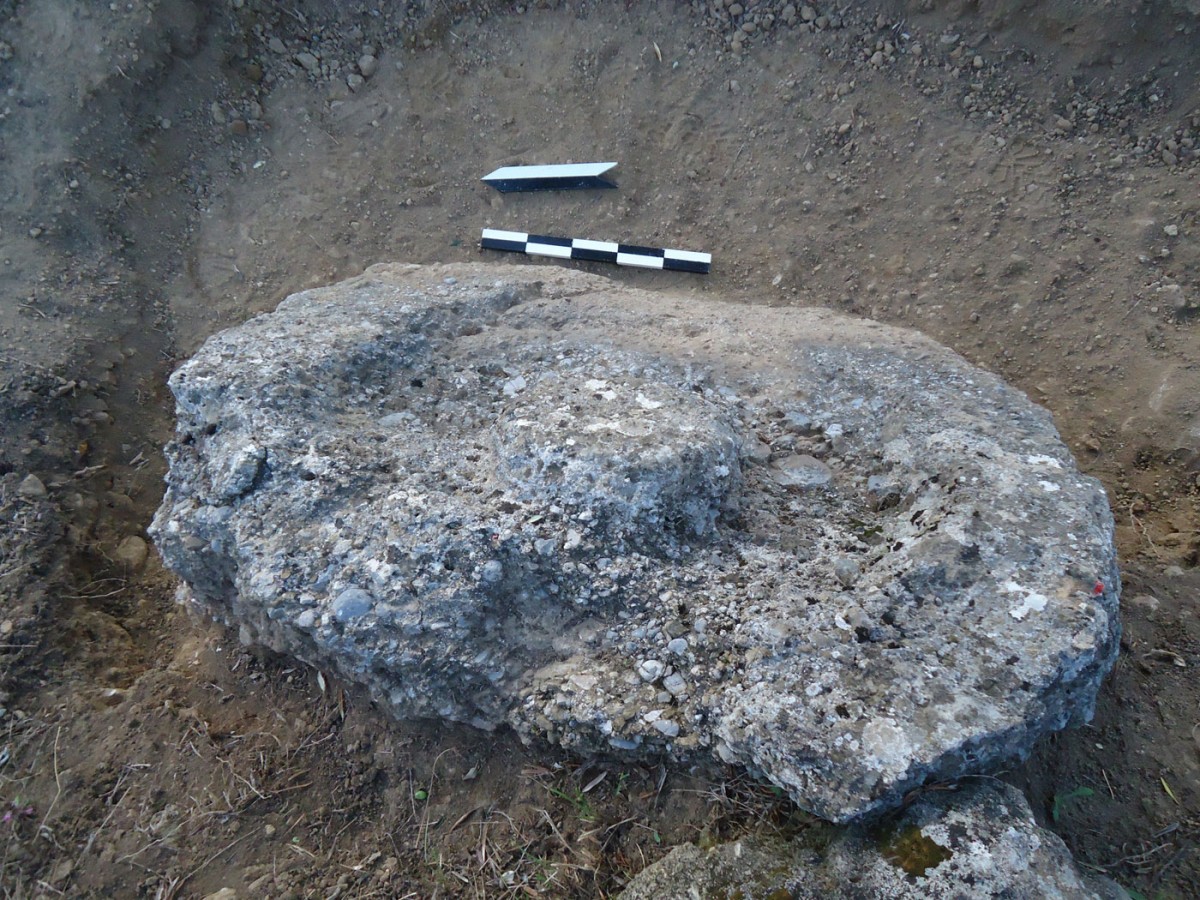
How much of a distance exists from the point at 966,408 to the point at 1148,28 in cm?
308

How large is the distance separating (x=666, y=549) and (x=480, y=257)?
3306 mm

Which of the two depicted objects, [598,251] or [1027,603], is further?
[598,251]

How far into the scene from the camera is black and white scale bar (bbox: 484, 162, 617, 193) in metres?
5.11

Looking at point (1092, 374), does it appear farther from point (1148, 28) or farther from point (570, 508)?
point (570, 508)

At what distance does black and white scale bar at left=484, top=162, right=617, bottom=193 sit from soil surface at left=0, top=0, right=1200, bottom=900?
3.3 inches

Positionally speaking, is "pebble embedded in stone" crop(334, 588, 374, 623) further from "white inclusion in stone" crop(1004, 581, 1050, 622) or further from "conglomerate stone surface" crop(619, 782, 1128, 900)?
"white inclusion in stone" crop(1004, 581, 1050, 622)

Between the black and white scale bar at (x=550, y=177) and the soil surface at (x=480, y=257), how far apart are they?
0.08m

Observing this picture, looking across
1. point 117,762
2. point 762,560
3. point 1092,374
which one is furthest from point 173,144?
point 1092,374

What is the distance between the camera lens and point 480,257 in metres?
5.12

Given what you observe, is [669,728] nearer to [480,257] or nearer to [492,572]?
[492,572]

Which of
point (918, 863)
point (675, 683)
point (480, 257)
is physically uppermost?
point (480, 257)

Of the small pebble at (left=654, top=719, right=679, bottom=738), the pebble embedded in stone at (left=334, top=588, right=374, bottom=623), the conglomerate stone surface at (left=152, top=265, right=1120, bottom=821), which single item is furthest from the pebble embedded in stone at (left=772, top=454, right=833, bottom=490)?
the pebble embedded in stone at (left=334, top=588, right=374, bottom=623)

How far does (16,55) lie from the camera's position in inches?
184

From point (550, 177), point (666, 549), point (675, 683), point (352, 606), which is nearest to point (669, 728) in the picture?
point (675, 683)
